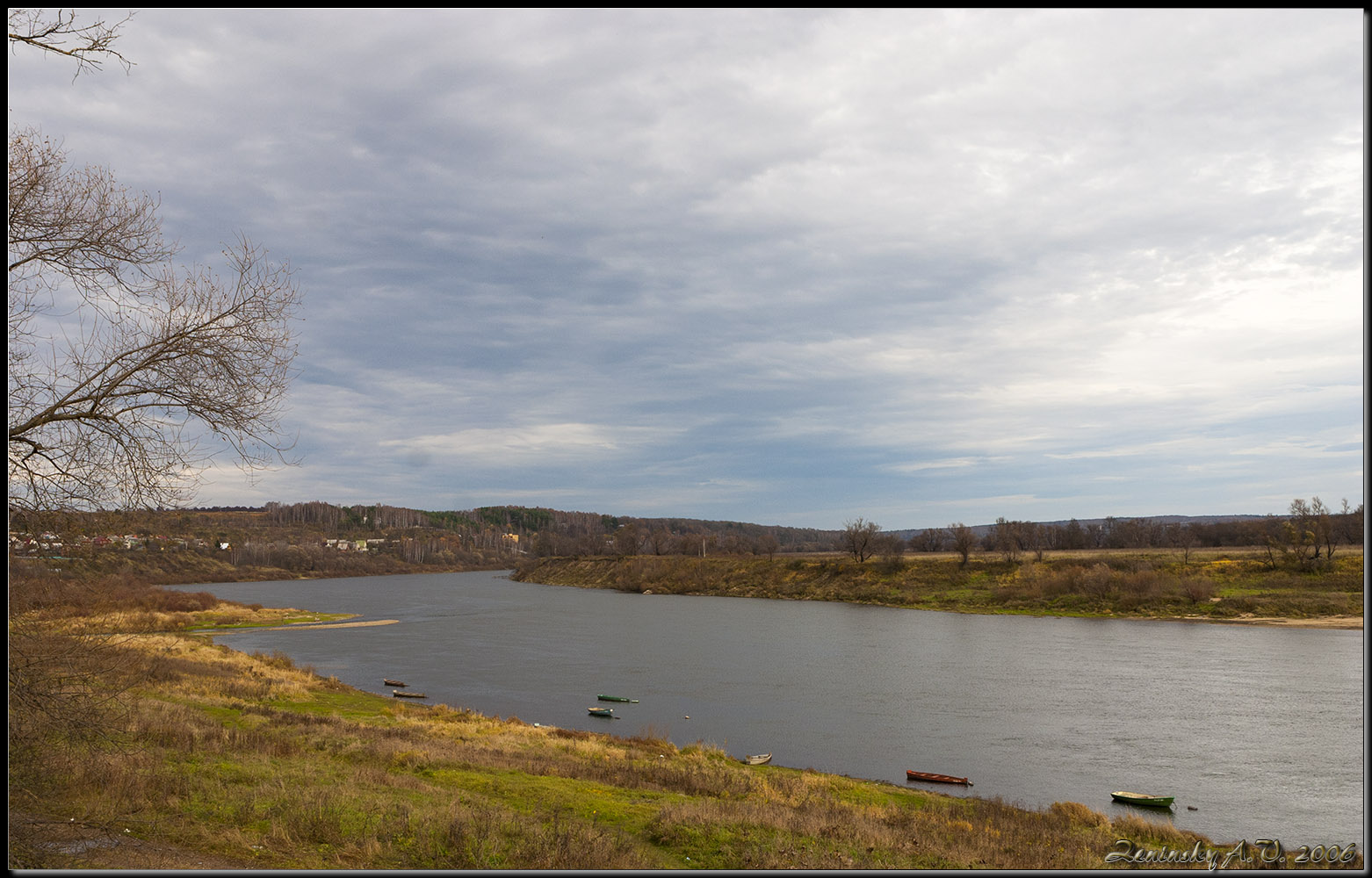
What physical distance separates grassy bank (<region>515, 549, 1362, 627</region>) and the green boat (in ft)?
169

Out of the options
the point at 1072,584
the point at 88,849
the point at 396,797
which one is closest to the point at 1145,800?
Result: the point at 396,797

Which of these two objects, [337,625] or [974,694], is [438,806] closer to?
[974,694]

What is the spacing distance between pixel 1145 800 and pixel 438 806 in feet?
60.0

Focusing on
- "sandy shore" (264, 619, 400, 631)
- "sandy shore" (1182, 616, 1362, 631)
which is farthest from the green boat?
"sandy shore" (264, 619, 400, 631)

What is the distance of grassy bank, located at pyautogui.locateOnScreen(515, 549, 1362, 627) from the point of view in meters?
64.5

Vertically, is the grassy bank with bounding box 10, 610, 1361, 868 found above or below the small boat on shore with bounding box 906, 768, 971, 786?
above

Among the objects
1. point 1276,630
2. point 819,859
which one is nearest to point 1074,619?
point 1276,630

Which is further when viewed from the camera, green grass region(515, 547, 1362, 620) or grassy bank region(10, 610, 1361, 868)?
green grass region(515, 547, 1362, 620)

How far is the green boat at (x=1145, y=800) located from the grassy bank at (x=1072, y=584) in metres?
51.6

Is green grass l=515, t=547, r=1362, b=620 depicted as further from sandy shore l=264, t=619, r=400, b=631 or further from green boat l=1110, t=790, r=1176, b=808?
green boat l=1110, t=790, r=1176, b=808

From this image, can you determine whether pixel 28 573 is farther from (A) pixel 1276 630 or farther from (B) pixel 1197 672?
(A) pixel 1276 630

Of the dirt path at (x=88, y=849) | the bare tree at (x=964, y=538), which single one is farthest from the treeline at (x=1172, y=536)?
the dirt path at (x=88, y=849)

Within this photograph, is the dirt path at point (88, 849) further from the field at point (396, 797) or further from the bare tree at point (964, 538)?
the bare tree at point (964, 538)

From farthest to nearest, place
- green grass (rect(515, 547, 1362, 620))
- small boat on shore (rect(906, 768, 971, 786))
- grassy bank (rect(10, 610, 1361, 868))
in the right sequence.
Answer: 1. green grass (rect(515, 547, 1362, 620))
2. small boat on shore (rect(906, 768, 971, 786))
3. grassy bank (rect(10, 610, 1361, 868))
